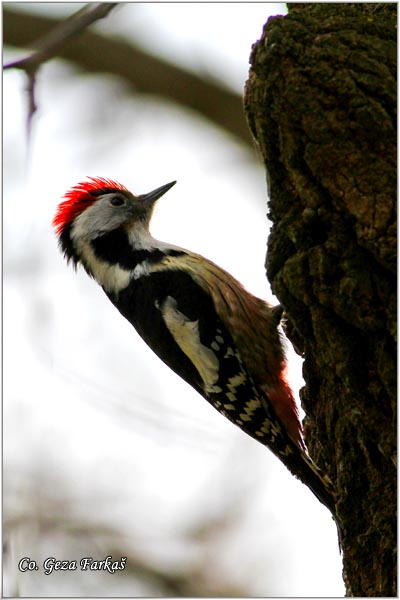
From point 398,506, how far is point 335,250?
3.30 feet

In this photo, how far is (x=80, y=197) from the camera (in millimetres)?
5387

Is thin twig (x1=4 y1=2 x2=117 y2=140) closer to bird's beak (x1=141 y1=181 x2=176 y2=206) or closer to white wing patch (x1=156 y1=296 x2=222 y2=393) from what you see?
white wing patch (x1=156 y1=296 x2=222 y2=393)

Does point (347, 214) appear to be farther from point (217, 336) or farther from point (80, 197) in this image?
point (80, 197)

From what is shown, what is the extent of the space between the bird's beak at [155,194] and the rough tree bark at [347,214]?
1.97 meters

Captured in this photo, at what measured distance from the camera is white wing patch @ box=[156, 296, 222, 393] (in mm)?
4598

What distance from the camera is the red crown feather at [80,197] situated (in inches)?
211

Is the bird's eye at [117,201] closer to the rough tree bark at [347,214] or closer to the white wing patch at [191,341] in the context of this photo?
the white wing patch at [191,341]

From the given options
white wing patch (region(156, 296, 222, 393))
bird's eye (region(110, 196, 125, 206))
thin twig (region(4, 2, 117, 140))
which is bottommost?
white wing patch (region(156, 296, 222, 393))

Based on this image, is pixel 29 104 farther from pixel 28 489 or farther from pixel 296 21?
pixel 28 489

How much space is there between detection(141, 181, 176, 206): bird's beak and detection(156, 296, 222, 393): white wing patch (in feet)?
3.10

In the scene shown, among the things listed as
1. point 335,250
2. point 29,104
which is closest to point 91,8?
point 29,104

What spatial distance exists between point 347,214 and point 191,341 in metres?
1.75

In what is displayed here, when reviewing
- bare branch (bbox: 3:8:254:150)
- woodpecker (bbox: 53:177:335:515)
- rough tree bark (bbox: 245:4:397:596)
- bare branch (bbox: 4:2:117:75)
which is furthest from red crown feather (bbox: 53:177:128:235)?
bare branch (bbox: 4:2:117:75)

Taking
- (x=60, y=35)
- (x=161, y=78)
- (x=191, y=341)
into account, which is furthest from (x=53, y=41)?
(x=161, y=78)
